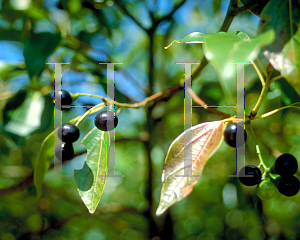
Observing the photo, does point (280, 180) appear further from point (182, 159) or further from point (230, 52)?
point (230, 52)

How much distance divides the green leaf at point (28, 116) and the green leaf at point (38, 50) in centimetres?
34

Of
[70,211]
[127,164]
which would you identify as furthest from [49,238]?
[127,164]

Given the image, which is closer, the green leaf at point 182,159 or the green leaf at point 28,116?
the green leaf at point 182,159

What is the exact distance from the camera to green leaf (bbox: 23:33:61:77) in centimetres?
77

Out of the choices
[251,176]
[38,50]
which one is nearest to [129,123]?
[38,50]

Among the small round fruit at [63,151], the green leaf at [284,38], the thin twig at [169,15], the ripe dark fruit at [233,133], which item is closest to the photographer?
the green leaf at [284,38]

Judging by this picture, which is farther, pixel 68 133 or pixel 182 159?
pixel 68 133

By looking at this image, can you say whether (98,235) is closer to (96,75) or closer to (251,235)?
(251,235)

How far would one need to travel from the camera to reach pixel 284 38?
1.37 feet

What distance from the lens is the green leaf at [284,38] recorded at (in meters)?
0.38

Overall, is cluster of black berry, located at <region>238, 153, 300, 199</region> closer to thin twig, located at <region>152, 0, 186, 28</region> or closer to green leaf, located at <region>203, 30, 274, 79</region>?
green leaf, located at <region>203, 30, 274, 79</region>

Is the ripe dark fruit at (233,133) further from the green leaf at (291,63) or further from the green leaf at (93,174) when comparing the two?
the green leaf at (93,174)

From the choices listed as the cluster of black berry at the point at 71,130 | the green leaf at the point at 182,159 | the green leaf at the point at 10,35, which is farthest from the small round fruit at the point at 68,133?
the green leaf at the point at 10,35

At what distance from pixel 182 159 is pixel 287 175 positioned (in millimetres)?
313
